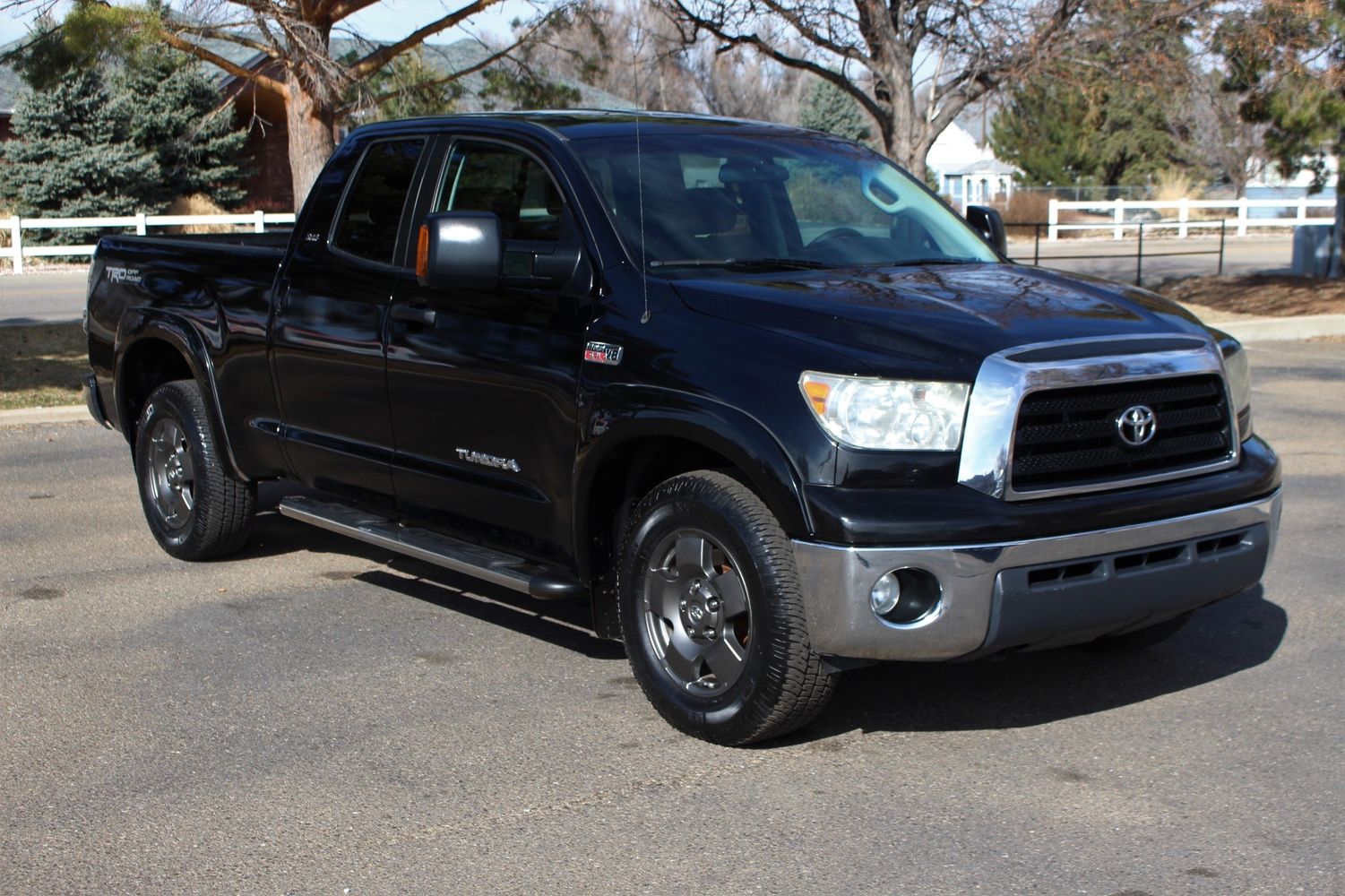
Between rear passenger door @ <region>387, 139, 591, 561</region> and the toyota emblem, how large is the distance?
5.74ft

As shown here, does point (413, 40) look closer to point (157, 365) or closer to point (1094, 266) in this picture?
point (157, 365)

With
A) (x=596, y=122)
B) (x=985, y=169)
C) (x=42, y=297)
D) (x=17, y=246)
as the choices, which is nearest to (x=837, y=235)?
(x=596, y=122)

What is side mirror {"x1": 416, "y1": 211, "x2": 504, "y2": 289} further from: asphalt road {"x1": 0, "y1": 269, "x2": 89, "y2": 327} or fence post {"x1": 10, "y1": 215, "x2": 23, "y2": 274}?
fence post {"x1": 10, "y1": 215, "x2": 23, "y2": 274}

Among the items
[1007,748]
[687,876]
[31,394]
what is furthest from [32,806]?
[31,394]

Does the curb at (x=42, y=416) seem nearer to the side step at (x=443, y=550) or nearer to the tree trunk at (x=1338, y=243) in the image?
the side step at (x=443, y=550)

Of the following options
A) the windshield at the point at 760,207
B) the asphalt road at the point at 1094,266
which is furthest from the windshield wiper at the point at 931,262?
the asphalt road at the point at 1094,266

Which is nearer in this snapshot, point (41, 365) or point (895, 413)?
point (895, 413)

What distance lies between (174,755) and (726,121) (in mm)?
3259

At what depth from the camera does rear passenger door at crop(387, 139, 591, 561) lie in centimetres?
529

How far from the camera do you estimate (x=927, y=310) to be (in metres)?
4.74

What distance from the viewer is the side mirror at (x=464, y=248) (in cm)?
516

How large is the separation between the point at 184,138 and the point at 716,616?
32140 millimetres

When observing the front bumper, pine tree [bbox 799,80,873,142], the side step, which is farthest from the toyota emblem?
Answer: pine tree [bbox 799,80,873,142]

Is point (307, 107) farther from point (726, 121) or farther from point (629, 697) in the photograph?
point (629, 697)
